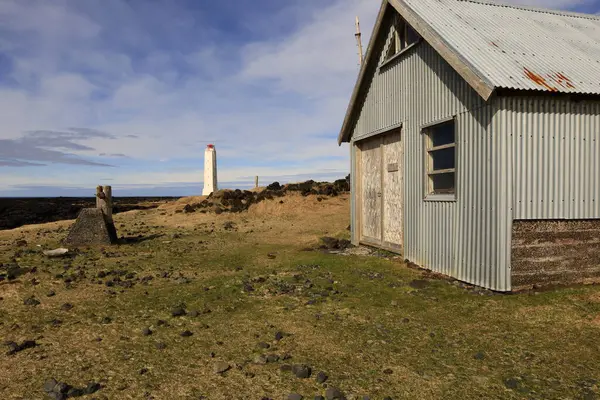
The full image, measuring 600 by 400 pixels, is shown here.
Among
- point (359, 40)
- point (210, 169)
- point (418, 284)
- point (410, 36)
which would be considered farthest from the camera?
point (210, 169)

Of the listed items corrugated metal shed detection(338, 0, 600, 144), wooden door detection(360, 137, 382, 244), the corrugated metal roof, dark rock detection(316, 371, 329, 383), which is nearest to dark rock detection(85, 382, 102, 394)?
dark rock detection(316, 371, 329, 383)

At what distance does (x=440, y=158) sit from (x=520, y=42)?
2.71m

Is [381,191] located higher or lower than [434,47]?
lower

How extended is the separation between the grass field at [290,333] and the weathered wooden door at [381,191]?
1.46 meters

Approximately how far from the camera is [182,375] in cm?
423

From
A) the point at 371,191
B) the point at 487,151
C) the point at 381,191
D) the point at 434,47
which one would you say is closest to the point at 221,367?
the point at 487,151

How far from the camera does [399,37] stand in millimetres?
10391

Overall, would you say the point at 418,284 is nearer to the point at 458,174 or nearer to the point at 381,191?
the point at 458,174

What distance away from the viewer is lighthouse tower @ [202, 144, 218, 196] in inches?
1431

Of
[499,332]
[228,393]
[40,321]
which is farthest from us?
[40,321]

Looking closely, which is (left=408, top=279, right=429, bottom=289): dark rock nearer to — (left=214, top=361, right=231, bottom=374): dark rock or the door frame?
the door frame

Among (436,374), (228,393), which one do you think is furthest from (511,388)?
(228,393)

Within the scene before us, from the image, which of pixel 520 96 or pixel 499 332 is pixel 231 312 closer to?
pixel 499 332

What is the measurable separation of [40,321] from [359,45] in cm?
2499
